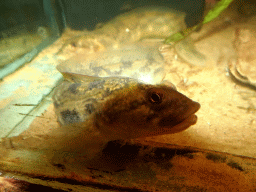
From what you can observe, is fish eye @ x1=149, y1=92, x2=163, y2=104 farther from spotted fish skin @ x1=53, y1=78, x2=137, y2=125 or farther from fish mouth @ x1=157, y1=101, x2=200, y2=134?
spotted fish skin @ x1=53, y1=78, x2=137, y2=125

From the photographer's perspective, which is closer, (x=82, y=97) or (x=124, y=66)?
(x=82, y=97)

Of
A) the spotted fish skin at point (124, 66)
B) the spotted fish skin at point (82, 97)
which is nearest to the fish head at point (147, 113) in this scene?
the spotted fish skin at point (82, 97)

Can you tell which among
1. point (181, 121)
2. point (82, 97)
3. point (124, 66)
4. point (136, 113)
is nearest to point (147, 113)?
point (136, 113)

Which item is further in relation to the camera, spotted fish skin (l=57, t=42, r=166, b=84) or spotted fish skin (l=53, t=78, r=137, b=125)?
spotted fish skin (l=57, t=42, r=166, b=84)

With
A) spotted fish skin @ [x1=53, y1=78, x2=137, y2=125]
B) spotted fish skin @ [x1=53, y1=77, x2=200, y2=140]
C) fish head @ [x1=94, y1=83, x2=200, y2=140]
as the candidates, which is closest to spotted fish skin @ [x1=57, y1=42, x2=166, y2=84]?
spotted fish skin @ [x1=53, y1=78, x2=137, y2=125]

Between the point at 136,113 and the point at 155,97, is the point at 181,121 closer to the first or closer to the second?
the point at 155,97

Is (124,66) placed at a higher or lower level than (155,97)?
higher
